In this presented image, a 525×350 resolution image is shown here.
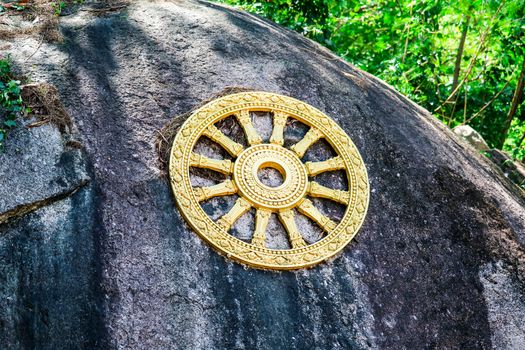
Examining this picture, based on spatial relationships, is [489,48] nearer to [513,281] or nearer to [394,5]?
[394,5]

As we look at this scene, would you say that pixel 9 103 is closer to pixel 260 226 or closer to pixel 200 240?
pixel 200 240

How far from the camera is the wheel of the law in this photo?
5500mm

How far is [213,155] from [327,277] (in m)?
1.39

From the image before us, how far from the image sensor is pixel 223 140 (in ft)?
19.6

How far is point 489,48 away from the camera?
12.3 m

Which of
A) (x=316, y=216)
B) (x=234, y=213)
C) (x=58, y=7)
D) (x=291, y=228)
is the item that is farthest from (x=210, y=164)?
(x=58, y=7)

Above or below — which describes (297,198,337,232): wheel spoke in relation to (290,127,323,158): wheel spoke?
below

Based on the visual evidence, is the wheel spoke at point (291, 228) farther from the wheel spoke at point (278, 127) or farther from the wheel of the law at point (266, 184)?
the wheel spoke at point (278, 127)

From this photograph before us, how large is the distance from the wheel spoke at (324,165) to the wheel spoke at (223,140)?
1.99 feet

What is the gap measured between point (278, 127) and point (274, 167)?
1.32 feet

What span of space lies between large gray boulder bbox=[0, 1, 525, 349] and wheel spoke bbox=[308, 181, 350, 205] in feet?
0.92

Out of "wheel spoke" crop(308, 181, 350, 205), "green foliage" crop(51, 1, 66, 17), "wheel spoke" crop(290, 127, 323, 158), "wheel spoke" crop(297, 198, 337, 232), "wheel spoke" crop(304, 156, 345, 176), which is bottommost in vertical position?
"green foliage" crop(51, 1, 66, 17)

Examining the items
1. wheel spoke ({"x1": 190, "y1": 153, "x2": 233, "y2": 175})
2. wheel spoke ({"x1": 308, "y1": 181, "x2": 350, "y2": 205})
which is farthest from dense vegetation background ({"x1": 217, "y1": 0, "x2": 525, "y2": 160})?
wheel spoke ({"x1": 190, "y1": 153, "x2": 233, "y2": 175})

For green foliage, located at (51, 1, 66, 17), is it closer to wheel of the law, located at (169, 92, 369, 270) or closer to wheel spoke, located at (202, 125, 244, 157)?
wheel of the law, located at (169, 92, 369, 270)
